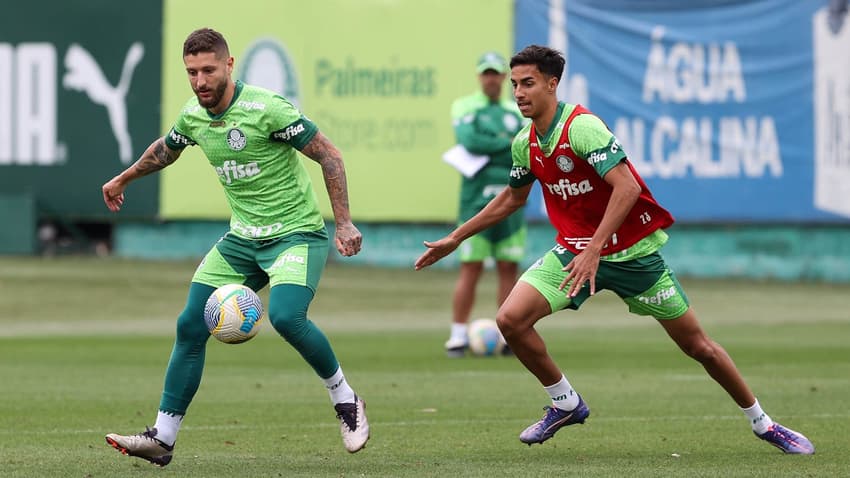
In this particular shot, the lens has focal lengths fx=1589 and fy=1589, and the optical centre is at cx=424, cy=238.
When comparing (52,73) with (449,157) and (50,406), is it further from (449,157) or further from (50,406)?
(50,406)

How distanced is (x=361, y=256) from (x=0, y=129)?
21.6 feet

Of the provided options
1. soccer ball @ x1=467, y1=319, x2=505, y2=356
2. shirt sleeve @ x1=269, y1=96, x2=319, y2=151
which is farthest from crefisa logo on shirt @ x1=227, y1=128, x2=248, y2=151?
soccer ball @ x1=467, y1=319, x2=505, y2=356

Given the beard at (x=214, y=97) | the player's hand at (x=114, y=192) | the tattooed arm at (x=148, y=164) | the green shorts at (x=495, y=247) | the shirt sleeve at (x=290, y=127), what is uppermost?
the beard at (x=214, y=97)

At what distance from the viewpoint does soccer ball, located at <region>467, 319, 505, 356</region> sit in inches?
581

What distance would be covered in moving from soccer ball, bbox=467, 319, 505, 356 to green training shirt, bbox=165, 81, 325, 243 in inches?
245

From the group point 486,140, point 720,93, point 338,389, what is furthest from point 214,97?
point 720,93

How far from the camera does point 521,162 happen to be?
8.74 metres

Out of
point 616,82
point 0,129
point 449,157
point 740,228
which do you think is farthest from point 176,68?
point 449,157

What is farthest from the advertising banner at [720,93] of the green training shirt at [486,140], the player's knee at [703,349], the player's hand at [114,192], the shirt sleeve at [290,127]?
the shirt sleeve at [290,127]

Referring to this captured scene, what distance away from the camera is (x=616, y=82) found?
2484 centimetres

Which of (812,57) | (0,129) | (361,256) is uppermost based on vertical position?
(812,57)

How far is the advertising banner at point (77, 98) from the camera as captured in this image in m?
26.9

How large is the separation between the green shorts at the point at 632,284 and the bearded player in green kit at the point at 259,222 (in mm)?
1066

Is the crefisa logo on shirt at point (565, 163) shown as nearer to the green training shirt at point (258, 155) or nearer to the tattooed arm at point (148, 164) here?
the green training shirt at point (258, 155)
